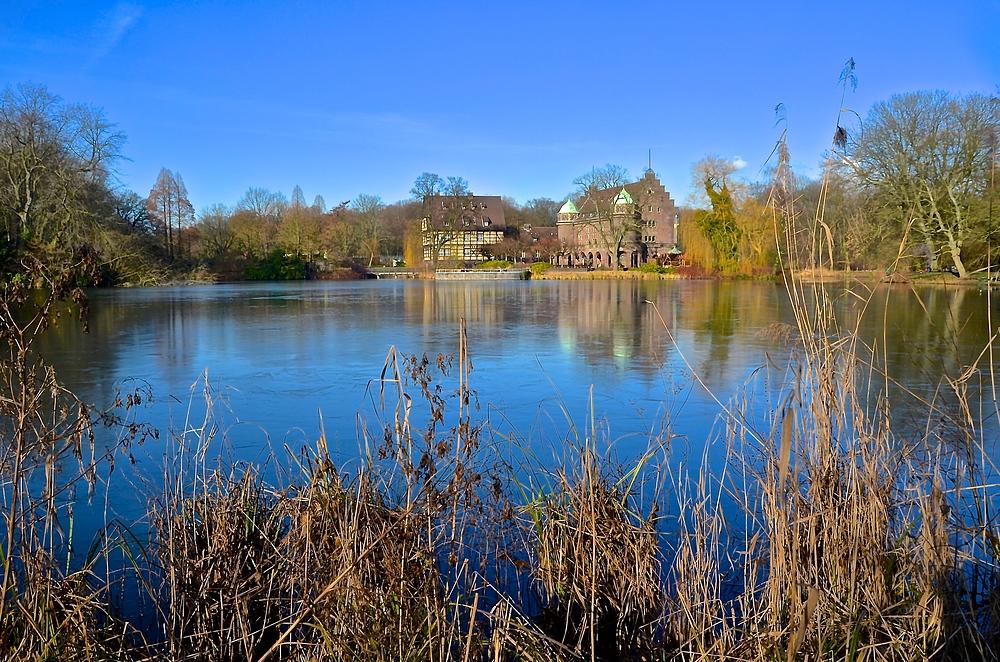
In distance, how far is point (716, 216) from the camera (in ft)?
157

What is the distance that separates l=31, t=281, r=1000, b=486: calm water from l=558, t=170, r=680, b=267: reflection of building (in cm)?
3728

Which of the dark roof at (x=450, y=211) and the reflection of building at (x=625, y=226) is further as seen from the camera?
the dark roof at (x=450, y=211)

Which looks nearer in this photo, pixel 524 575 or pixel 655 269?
pixel 524 575

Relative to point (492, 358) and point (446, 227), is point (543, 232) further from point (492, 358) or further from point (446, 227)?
point (492, 358)

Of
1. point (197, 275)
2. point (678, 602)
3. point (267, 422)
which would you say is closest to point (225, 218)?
point (197, 275)

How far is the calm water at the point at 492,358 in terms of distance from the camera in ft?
20.6

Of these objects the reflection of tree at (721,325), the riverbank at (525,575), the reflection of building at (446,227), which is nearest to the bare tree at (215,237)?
the reflection of building at (446,227)

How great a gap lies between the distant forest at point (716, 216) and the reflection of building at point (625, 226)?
261 inches

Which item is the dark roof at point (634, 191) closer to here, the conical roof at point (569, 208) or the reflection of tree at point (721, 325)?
the conical roof at point (569, 208)

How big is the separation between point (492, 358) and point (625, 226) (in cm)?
4746

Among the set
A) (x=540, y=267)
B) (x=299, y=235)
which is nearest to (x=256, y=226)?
(x=299, y=235)

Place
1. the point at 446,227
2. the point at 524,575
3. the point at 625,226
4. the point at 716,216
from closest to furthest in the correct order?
1. the point at 524,575
2. the point at 716,216
3. the point at 625,226
4. the point at 446,227

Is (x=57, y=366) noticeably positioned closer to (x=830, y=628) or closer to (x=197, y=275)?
(x=830, y=628)

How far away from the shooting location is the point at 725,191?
4759 centimetres
